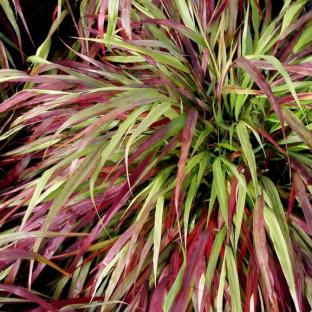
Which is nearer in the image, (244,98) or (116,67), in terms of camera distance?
(244,98)

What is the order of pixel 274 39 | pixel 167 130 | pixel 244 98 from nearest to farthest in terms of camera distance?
pixel 167 130, pixel 244 98, pixel 274 39

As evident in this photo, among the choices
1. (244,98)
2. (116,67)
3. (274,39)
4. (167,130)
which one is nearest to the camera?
(167,130)

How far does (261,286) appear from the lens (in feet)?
3.75

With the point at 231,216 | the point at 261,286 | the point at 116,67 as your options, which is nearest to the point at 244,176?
the point at 231,216

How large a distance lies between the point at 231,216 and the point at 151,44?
1.62 ft

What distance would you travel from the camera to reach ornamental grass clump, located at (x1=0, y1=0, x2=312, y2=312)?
1.09 m

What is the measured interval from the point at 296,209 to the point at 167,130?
383 mm

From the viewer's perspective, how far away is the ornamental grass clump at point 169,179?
1095 millimetres

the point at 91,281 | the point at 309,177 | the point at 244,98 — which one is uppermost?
the point at 244,98

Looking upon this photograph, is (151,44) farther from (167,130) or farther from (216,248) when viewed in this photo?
(216,248)

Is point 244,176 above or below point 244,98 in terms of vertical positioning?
below

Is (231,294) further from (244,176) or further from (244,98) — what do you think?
(244,98)

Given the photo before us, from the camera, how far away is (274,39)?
140 centimetres

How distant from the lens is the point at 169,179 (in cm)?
127
